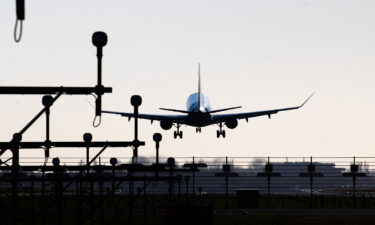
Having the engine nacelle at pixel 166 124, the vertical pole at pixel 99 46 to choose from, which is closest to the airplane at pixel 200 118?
the engine nacelle at pixel 166 124

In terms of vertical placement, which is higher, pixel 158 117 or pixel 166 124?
pixel 158 117

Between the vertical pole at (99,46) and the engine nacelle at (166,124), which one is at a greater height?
the engine nacelle at (166,124)

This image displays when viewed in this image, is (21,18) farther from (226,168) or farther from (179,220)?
(226,168)

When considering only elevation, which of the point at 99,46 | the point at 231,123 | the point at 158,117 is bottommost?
the point at 99,46

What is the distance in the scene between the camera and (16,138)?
16.8 metres

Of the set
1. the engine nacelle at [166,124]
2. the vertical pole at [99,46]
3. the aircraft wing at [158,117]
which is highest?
the aircraft wing at [158,117]

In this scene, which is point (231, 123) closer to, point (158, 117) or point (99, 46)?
point (158, 117)

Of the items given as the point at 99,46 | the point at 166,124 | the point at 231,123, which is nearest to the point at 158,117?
the point at 166,124

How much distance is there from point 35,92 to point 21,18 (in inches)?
171

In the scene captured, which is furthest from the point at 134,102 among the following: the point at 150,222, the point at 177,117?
the point at 177,117

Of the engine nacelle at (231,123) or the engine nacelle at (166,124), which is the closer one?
the engine nacelle at (231,123)

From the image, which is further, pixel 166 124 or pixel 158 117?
pixel 158 117

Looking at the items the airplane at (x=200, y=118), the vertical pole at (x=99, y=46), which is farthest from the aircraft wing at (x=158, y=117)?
the vertical pole at (x=99, y=46)

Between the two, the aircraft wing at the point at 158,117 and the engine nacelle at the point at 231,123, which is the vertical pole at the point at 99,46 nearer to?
the aircraft wing at the point at 158,117
